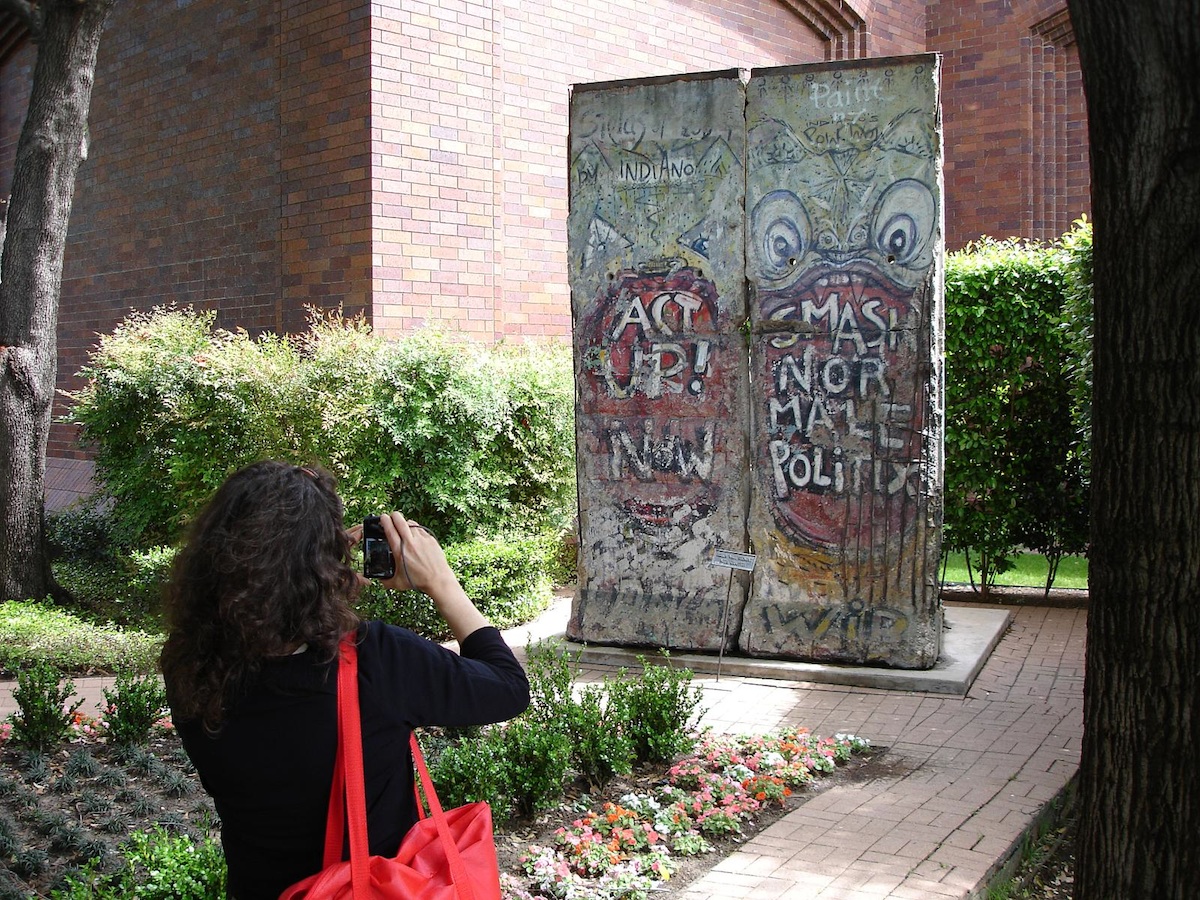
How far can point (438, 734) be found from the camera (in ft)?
18.4

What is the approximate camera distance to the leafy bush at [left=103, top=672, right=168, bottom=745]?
5574 mm

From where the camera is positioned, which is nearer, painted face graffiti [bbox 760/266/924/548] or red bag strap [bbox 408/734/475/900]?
red bag strap [bbox 408/734/475/900]

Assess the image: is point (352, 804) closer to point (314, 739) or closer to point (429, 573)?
point (314, 739)

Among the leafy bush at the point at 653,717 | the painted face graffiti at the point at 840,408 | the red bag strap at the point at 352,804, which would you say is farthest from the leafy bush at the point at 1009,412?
the red bag strap at the point at 352,804

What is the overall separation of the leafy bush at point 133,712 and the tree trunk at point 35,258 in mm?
4284

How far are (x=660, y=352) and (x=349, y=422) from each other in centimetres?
278

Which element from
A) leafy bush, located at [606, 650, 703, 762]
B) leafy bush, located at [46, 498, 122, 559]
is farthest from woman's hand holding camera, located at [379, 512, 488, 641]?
leafy bush, located at [46, 498, 122, 559]

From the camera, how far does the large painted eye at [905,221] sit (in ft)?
22.8

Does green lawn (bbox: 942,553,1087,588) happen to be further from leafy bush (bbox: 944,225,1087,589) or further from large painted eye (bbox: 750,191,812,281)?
large painted eye (bbox: 750,191,812,281)

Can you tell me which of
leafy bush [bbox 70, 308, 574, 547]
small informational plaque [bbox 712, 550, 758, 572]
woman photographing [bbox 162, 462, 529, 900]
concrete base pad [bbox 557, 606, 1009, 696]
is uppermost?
leafy bush [bbox 70, 308, 574, 547]

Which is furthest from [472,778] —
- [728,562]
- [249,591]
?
[728,562]

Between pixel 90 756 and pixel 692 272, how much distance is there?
438 centimetres

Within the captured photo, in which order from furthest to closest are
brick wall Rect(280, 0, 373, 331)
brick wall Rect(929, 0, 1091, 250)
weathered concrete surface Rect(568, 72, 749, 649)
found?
brick wall Rect(929, 0, 1091, 250)
brick wall Rect(280, 0, 373, 331)
weathered concrete surface Rect(568, 72, 749, 649)

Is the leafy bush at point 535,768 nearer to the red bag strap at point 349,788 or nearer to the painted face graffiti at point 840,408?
the red bag strap at point 349,788
